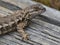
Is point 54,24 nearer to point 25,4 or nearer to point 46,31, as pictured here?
point 46,31

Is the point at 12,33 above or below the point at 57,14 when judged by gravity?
below

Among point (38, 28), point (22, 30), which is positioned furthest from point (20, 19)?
point (38, 28)

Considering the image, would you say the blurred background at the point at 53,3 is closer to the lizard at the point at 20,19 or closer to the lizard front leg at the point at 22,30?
the lizard at the point at 20,19

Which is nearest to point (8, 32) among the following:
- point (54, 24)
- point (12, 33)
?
point (12, 33)

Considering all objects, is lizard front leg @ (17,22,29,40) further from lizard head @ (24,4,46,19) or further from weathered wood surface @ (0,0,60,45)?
lizard head @ (24,4,46,19)

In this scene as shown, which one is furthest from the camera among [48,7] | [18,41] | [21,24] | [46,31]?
[48,7]
